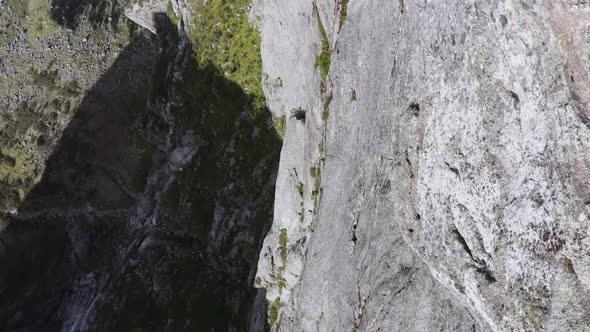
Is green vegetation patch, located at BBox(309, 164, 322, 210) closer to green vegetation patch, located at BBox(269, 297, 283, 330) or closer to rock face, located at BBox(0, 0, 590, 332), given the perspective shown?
rock face, located at BBox(0, 0, 590, 332)

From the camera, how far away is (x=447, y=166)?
30.2 feet

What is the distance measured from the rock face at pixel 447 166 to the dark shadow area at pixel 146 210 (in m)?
6.56

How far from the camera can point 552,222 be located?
23.5 feet

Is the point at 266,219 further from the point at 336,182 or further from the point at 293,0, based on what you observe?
the point at 293,0

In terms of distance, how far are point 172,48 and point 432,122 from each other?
22.0 meters

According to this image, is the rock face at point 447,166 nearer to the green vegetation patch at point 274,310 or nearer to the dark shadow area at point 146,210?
the green vegetation patch at point 274,310

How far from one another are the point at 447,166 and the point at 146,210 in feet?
76.9

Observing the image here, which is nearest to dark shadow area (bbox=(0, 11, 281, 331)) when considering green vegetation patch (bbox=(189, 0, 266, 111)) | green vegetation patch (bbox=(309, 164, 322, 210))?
green vegetation patch (bbox=(189, 0, 266, 111))

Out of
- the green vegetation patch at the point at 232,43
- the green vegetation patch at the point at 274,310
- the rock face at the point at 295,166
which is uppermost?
the green vegetation patch at the point at 232,43

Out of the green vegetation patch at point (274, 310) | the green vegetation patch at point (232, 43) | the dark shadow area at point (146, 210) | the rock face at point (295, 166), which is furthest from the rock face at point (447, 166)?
the dark shadow area at point (146, 210)

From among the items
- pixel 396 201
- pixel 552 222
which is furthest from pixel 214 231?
pixel 552 222

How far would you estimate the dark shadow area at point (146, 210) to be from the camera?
891 inches

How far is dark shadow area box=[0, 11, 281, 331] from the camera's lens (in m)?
22.6

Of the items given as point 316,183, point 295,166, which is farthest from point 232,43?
point 316,183
